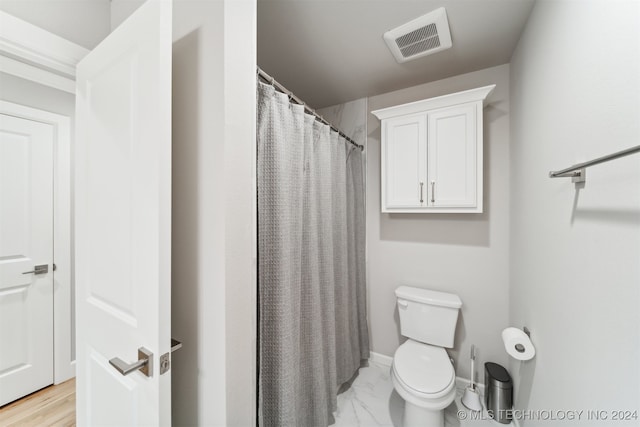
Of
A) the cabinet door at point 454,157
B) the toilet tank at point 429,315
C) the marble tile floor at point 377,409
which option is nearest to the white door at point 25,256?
the marble tile floor at point 377,409

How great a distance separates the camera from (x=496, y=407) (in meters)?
1.56

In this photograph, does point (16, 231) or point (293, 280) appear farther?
point (16, 231)

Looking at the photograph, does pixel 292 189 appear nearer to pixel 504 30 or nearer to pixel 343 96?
pixel 343 96

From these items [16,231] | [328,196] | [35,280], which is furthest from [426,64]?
[35,280]

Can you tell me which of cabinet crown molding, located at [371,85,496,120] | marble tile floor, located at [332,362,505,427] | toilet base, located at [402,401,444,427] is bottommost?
marble tile floor, located at [332,362,505,427]

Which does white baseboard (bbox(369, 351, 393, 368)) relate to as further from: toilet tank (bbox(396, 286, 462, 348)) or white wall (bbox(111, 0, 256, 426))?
white wall (bbox(111, 0, 256, 426))

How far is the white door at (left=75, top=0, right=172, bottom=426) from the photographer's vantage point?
2.40ft

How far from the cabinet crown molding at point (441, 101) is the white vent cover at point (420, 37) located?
11.6 inches

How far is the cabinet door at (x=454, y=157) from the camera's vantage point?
5.40ft

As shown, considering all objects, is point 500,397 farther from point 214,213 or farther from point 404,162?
point 214,213

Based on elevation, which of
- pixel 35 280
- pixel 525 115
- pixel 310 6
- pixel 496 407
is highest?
pixel 310 6

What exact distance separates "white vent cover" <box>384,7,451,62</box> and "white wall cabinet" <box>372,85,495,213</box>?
315 millimetres

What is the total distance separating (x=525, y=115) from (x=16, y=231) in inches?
136

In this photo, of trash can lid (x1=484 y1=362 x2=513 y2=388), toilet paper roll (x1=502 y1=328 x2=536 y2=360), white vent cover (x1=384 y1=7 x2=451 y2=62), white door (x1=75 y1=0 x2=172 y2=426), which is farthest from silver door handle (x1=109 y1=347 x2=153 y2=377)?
trash can lid (x1=484 y1=362 x2=513 y2=388)
